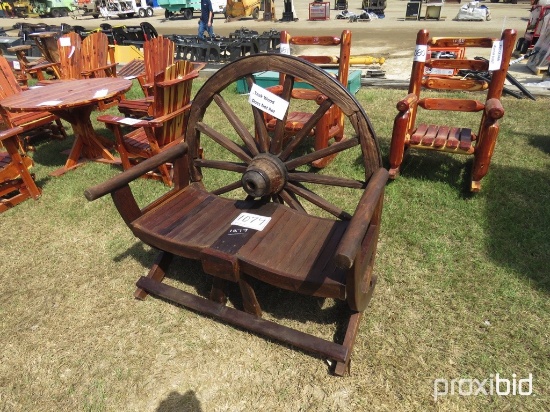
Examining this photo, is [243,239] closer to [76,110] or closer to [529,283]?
[529,283]

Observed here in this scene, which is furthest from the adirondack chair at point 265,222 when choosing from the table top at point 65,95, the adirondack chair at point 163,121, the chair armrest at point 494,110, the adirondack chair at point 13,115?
the adirondack chair at point 13,115

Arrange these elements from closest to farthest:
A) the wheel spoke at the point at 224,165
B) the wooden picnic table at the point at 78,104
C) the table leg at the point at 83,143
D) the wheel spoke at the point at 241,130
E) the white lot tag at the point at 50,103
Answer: the wheel spoke at the point at 241,130 < the wheel spoke at the point at 224,165 < the white lot tag at the point at 50,103 < the wooden picnic table at the point at 78,104 < the table leg at the point at 83,143

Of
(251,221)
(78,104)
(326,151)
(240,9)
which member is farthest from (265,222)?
(240,9)

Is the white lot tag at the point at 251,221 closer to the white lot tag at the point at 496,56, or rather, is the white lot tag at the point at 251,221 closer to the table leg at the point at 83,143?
the white lot tag at the point at 496,56

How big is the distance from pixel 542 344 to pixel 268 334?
1.56 m

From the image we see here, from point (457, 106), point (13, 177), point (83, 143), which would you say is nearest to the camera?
point (457, 106)

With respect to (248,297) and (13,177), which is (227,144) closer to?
(248,297)

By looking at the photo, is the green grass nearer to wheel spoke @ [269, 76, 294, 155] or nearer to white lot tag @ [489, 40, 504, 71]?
wheel spoke @ [269, 76, 294, 155]

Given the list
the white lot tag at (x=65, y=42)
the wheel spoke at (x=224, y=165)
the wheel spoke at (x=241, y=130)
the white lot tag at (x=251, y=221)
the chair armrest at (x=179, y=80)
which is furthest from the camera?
the white lot tag at (x=65, y=42)

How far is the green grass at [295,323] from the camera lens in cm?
188

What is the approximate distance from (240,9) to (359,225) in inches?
940

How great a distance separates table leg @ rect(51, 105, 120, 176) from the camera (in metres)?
4.24

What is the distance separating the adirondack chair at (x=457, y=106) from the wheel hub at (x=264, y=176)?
159 cm

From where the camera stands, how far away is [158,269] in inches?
100
